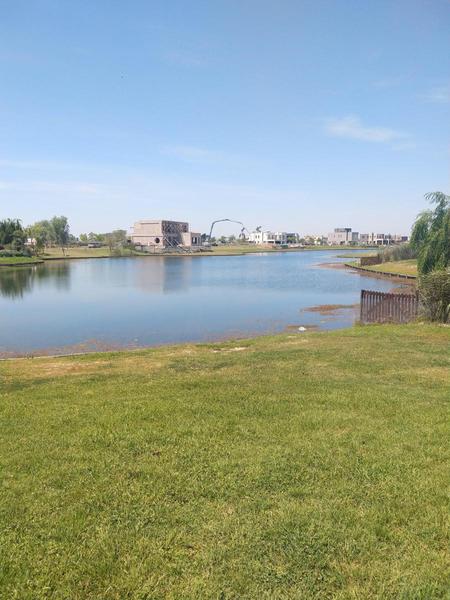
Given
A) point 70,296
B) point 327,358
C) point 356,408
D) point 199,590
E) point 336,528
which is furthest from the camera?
point 70,296

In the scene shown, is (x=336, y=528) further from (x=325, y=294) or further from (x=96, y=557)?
(x=325, y=294)

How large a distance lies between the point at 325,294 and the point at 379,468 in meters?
36.6

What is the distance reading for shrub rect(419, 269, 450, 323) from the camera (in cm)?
1692

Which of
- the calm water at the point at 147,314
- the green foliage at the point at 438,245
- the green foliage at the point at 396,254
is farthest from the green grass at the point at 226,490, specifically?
the green foliage at the point at 396,254

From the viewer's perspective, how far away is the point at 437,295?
676 inches

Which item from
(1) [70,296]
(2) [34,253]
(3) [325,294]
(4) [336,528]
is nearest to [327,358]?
(4) [336,528]

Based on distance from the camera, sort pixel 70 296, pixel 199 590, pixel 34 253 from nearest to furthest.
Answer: pixel 199 590 < pixel 70 296 < pixel 34 253

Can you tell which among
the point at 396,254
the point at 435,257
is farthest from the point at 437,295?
the point at 396,254

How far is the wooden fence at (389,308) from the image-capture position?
748 inches

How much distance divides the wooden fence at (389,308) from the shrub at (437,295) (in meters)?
1.13

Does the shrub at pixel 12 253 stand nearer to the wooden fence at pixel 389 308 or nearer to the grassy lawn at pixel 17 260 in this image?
the grassy lawn at pixel 17 260

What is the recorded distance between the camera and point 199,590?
125 inches

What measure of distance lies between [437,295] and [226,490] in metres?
15.3

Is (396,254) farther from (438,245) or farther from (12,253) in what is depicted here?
(12,253)
